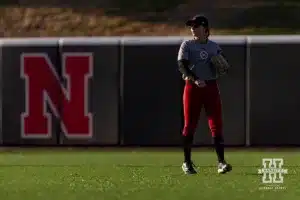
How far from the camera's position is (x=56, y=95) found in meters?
14.2

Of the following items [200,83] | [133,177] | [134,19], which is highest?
[134,19]

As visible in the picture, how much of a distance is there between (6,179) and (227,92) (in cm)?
519

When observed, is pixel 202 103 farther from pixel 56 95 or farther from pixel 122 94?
pixel 56 95

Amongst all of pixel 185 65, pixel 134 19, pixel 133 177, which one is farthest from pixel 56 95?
pixel 134 19

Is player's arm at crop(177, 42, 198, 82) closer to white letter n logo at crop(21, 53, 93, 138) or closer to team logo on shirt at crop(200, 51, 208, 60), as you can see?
team logo on shirt at crop(200, 51, 208, 60)

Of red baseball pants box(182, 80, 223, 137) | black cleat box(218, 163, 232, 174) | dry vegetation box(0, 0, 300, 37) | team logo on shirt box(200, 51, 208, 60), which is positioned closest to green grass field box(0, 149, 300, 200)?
black cleat box(218, 163, 232, 174)

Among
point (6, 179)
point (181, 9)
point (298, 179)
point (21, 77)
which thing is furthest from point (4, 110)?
point (181, 9)

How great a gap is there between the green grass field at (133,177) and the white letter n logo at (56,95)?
765 mm

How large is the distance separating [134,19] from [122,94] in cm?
629

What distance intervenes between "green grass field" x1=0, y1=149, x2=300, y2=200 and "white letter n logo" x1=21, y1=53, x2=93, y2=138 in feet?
2.51

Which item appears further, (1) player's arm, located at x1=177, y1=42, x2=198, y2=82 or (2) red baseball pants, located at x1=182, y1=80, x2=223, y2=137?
(2) red baseball pants, located at x1=182, y1=80, x2=223, y2=137

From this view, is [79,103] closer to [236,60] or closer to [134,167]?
[236,60]

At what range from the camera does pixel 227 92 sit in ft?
45.7

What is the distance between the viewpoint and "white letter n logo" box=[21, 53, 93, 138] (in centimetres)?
1411
